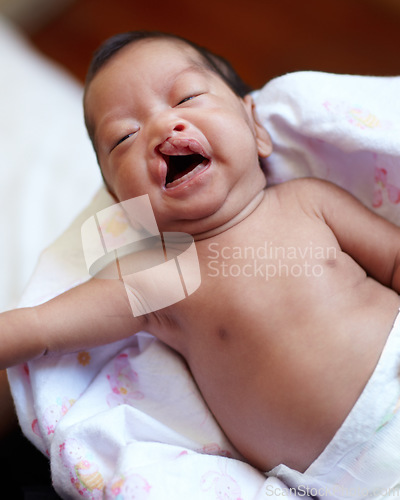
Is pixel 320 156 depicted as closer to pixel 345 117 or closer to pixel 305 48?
pixel 345 117

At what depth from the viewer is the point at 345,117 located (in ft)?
3.13

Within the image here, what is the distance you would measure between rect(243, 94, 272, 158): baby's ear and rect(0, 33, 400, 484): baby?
0.07 m

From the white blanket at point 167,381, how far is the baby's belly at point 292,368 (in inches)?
3.0

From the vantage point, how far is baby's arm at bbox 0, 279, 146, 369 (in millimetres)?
800

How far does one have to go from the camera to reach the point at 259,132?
1.01 m

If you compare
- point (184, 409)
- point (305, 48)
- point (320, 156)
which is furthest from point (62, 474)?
point (305, 48)

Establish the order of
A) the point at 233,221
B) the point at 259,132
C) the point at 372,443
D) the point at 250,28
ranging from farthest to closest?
1. the point at 250,28
2. the point at 259,132
3. the point at 233,221
4. the point at 372,443

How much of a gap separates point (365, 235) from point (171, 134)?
0.38 metres

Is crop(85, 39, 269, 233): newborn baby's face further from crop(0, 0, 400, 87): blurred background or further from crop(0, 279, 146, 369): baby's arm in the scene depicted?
crop(0, 0, 400, 87): blurred background

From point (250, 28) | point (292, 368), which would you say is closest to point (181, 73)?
point (292, 368)

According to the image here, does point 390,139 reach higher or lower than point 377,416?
higher

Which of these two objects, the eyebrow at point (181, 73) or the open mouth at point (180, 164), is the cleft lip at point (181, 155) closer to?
the open mouth at point (180, 164)

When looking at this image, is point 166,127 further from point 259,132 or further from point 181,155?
point 259,132

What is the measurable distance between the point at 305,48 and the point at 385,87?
33.6 inches
